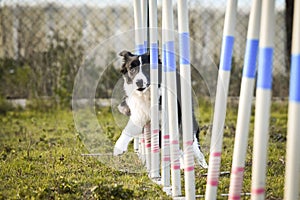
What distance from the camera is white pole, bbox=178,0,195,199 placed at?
3258 millimetres

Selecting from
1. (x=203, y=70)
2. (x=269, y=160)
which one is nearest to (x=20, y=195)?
(x=269, y=160)

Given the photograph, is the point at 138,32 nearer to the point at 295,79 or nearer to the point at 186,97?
the point at 186,97

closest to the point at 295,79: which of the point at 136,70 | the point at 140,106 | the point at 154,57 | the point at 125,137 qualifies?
the point at 154,57

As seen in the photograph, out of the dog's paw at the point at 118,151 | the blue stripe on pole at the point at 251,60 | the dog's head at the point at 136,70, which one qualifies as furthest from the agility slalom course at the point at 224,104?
the dog's paw at the point at 118,151

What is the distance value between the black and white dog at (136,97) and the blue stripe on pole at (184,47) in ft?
2.14

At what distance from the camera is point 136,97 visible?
13.9 ft

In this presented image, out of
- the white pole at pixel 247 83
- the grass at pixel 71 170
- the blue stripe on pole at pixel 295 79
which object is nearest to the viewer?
the blue stripe on pole at pixel 295 79

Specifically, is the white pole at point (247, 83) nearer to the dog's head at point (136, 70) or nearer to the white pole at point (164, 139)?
the white pole at point (164, 139)

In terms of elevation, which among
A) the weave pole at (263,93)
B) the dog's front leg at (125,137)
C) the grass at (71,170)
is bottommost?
the grass at (71,170)

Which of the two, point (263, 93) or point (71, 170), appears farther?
point (71, 170)

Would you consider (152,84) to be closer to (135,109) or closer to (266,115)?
(135,109)

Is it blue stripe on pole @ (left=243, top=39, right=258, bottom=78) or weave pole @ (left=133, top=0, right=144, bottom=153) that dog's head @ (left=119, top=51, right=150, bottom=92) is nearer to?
weave pole @ (left=133, top=0, right=144, bottom=153)

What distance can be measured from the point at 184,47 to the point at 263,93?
88cm

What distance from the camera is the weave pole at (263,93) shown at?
2553mm
